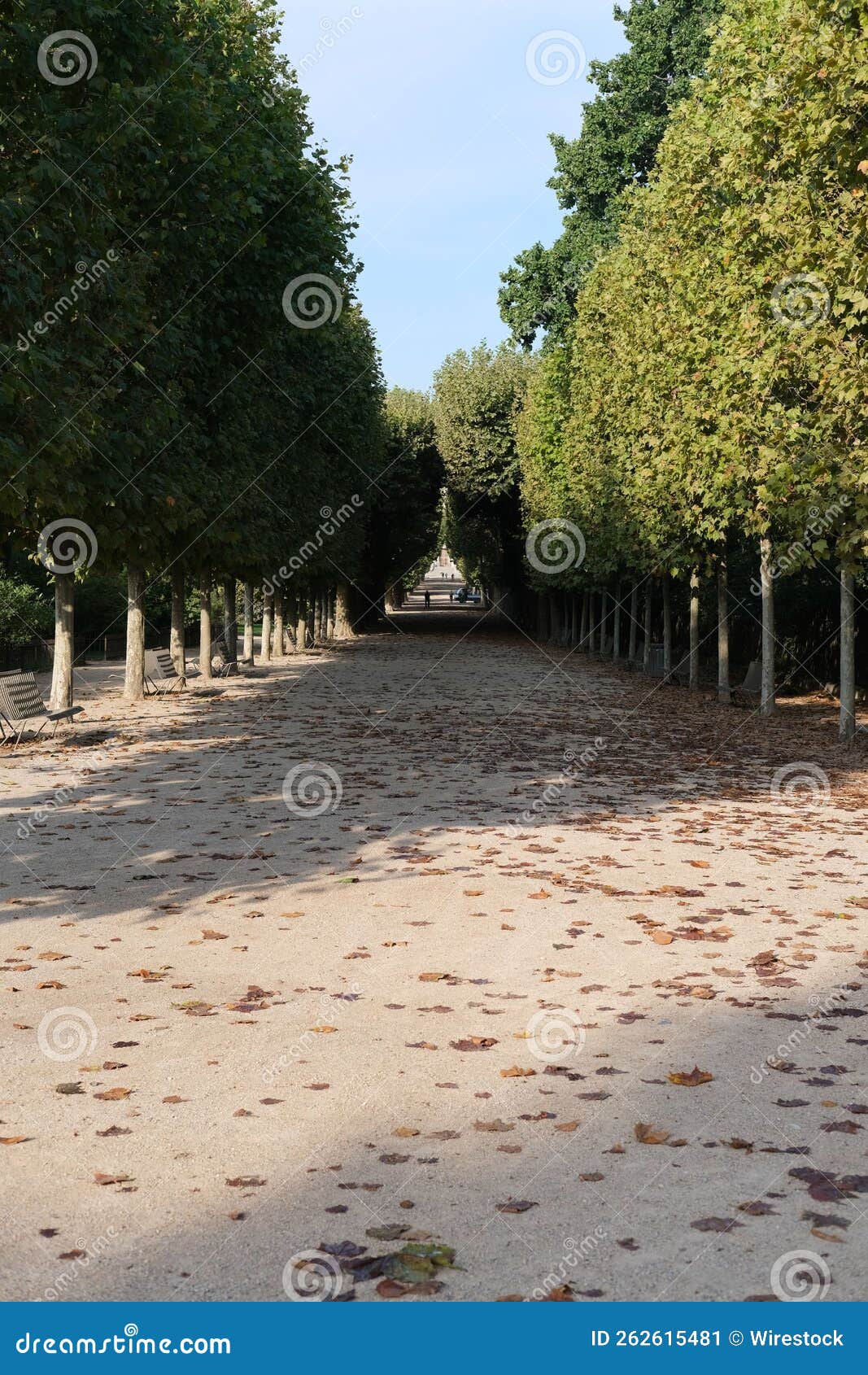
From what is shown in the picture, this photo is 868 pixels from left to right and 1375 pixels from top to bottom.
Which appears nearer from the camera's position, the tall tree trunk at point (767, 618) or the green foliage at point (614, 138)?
the tall tree trunk at point (767, 618)

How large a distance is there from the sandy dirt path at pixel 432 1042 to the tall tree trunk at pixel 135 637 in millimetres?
11912

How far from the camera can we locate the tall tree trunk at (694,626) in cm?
3047

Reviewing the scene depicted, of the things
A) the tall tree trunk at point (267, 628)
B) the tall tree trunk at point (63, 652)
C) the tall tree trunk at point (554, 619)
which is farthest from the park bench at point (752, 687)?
the tall tree trunk at point (554, 619)

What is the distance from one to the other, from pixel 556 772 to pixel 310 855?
6.38 meters

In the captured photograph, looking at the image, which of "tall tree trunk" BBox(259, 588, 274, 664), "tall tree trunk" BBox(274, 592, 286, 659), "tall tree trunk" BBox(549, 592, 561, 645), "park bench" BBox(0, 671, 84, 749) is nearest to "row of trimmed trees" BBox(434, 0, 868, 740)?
"tall tree trunk" BBox(274, 592, 286, 659)

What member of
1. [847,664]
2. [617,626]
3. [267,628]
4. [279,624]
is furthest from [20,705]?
[279,624]

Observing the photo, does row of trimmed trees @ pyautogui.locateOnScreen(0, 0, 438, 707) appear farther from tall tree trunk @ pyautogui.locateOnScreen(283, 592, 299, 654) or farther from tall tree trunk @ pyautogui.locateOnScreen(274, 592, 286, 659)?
tall tree trunk @ pyautogui.locateOnScreen(283, 592, 299, 654)

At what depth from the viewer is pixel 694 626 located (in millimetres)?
32406

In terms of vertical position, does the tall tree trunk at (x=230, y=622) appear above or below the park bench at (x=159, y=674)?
above

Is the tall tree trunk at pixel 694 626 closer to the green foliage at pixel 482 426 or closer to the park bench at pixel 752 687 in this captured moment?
the park bench at pixel 752 687

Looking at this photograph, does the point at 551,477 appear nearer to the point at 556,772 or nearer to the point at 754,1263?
the point at 556,772

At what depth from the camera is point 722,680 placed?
29078 mm

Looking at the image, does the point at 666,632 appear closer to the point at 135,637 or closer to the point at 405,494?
the point at 135,637

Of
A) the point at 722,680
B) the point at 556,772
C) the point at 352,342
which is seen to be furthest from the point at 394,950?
the point at 352,342
